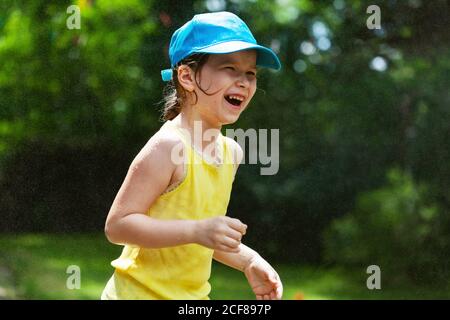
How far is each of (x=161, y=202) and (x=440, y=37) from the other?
432cm

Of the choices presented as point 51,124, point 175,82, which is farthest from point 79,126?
point 175,82

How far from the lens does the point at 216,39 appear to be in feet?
6.70

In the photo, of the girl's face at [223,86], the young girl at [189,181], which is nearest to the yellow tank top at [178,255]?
the young girl at [189,181]

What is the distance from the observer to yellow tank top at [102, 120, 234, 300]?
1950mm

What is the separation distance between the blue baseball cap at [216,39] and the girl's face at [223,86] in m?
0.04

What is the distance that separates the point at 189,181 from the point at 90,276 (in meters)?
3.58

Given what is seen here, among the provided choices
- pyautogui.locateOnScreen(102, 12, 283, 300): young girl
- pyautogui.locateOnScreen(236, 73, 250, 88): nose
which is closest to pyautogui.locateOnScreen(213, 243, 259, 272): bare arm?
pyautogui.locateOnScreen(102, 12, 283, 300): young girl

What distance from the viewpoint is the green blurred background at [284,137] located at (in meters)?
5.38

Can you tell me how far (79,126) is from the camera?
550 cm

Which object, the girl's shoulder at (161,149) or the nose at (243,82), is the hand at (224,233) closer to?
the girl's shoulder at (161,149)

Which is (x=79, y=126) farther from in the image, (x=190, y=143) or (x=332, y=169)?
(x=190, y=143)

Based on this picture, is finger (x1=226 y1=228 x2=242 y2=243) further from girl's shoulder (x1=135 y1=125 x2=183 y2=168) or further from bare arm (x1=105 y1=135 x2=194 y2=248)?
girl's shoulder (x1=135 y1=125 x2=183 y2=168)

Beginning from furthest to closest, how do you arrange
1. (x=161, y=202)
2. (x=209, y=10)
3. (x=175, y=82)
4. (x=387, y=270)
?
(x=387, y=270)
(x=209, y=10)
(x=175, y=82)
(x=161, y=202)

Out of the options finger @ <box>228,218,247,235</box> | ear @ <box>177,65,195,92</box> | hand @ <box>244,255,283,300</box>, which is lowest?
hand @ <box>244,255,283,300</box>
